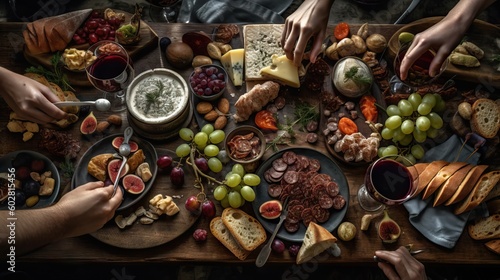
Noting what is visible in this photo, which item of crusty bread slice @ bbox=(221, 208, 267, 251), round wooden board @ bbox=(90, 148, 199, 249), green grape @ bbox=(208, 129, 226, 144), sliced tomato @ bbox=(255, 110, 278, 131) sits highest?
sliced tomato @ bbox=(255, 110, 278, 131)

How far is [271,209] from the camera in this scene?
72.1 inches

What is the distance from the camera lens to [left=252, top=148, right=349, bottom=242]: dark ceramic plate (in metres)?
1.82

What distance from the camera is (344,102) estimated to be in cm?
206

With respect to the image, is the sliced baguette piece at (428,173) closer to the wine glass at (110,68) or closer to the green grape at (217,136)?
the green grape at (217,136)

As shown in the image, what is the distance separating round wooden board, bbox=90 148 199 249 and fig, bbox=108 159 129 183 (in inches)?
5.8

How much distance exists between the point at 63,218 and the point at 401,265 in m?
1.36

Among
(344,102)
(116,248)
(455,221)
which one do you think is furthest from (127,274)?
(455,221)

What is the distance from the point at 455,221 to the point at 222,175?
1.07 metres

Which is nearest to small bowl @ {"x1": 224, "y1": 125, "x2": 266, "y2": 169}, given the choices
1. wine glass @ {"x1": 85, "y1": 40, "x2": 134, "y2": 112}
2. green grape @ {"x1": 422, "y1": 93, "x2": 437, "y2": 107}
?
wine glass @ {"x1": 85, "y1": 40, "x2": 134, "y2": 112}

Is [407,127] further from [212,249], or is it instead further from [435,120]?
[212,249]

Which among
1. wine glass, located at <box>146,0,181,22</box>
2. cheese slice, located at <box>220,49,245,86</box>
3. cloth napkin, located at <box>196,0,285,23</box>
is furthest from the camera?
wine glass, located at <box>146,0,181,22</box>

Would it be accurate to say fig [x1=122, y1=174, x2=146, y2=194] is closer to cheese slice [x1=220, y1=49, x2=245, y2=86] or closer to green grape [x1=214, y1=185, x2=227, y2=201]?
green grape [x1=214, y1=185, x2=227, y2=201]

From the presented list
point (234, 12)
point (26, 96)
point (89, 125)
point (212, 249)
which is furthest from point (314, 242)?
point (234, 12)

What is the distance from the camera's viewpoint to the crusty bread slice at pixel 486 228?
1.81 meters
